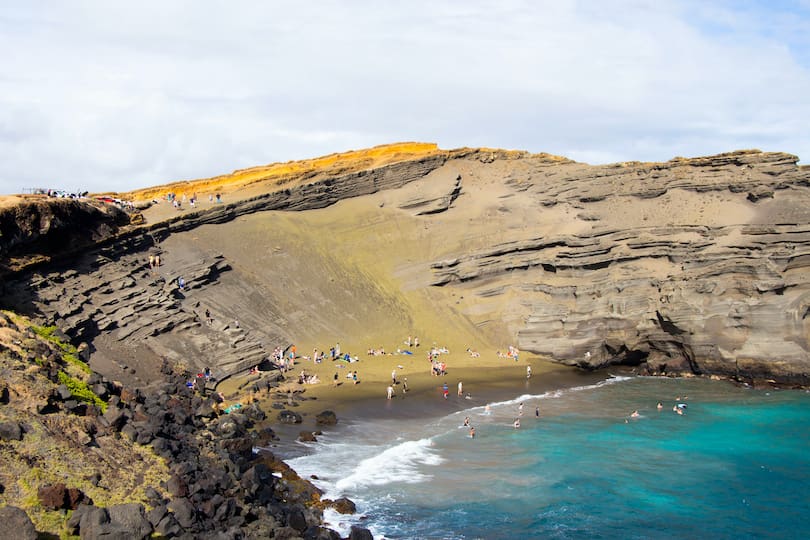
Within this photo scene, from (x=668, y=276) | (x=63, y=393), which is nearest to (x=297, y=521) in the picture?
(x=63, y=393)

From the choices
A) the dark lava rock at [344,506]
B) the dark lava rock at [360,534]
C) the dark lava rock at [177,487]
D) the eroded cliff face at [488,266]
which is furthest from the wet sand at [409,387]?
the dark lava rock at [177,487]

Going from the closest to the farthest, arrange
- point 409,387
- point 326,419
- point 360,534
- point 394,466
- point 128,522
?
point 128,522 < point 360,534 < point 394,466 < point 326,419 < point 409,387

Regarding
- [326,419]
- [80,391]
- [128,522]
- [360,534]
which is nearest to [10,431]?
[128,522]

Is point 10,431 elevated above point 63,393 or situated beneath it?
situated beneath

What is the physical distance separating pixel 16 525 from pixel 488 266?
128 feet

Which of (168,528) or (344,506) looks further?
(344,506)

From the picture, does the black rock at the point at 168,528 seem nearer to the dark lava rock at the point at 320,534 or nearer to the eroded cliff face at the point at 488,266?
the dark lava rock at the point at 320,534

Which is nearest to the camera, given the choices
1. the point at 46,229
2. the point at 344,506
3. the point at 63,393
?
the point at 63,393

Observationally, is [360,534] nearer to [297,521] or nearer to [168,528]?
[297,521]

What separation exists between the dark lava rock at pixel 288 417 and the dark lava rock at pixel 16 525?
52.7 feet

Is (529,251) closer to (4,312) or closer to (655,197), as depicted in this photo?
(655,197)

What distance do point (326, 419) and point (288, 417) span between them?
1.68 metres

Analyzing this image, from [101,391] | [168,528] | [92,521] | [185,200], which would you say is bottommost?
[168,528]

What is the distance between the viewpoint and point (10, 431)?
1738 cm
